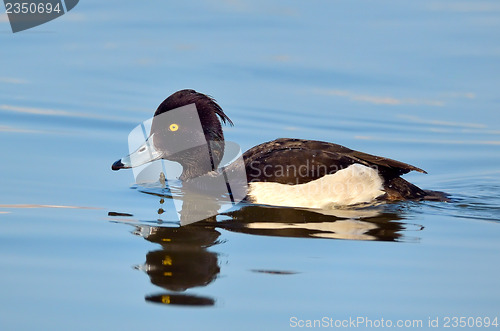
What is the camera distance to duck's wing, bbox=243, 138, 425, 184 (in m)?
8.13

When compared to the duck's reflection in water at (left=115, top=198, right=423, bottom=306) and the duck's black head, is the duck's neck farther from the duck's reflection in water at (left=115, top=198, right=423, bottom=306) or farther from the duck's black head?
the duck's reflection in water at (left=115, top=198, right=423, bottom=306)

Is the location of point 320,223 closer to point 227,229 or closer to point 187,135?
point 227,229

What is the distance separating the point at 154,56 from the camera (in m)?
12.9

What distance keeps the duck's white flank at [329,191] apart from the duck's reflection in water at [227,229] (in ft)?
0.46

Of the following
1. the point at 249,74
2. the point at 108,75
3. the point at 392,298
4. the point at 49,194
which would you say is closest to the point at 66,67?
the point at 108,75

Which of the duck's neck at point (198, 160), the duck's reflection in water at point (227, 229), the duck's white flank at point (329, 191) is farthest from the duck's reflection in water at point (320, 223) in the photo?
the duck's neck at point (198, 160)

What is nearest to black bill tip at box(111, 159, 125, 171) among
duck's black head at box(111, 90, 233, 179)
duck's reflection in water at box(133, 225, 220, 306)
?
duck's black head at box(111, 90, 233, 179)

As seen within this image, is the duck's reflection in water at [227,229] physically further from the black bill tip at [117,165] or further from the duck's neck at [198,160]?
the black bill tip at [117,165]

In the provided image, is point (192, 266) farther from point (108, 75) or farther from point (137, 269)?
point (108, 75)

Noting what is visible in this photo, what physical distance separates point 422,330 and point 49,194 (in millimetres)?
4398

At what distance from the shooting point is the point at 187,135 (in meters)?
8.91

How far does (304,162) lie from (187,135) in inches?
60.1

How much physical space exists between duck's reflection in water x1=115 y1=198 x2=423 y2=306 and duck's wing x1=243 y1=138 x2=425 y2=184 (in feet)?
1.22

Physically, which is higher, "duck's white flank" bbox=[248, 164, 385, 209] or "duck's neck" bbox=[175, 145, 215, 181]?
"duck's neck" bbox=[175, 145, 215, 181]
